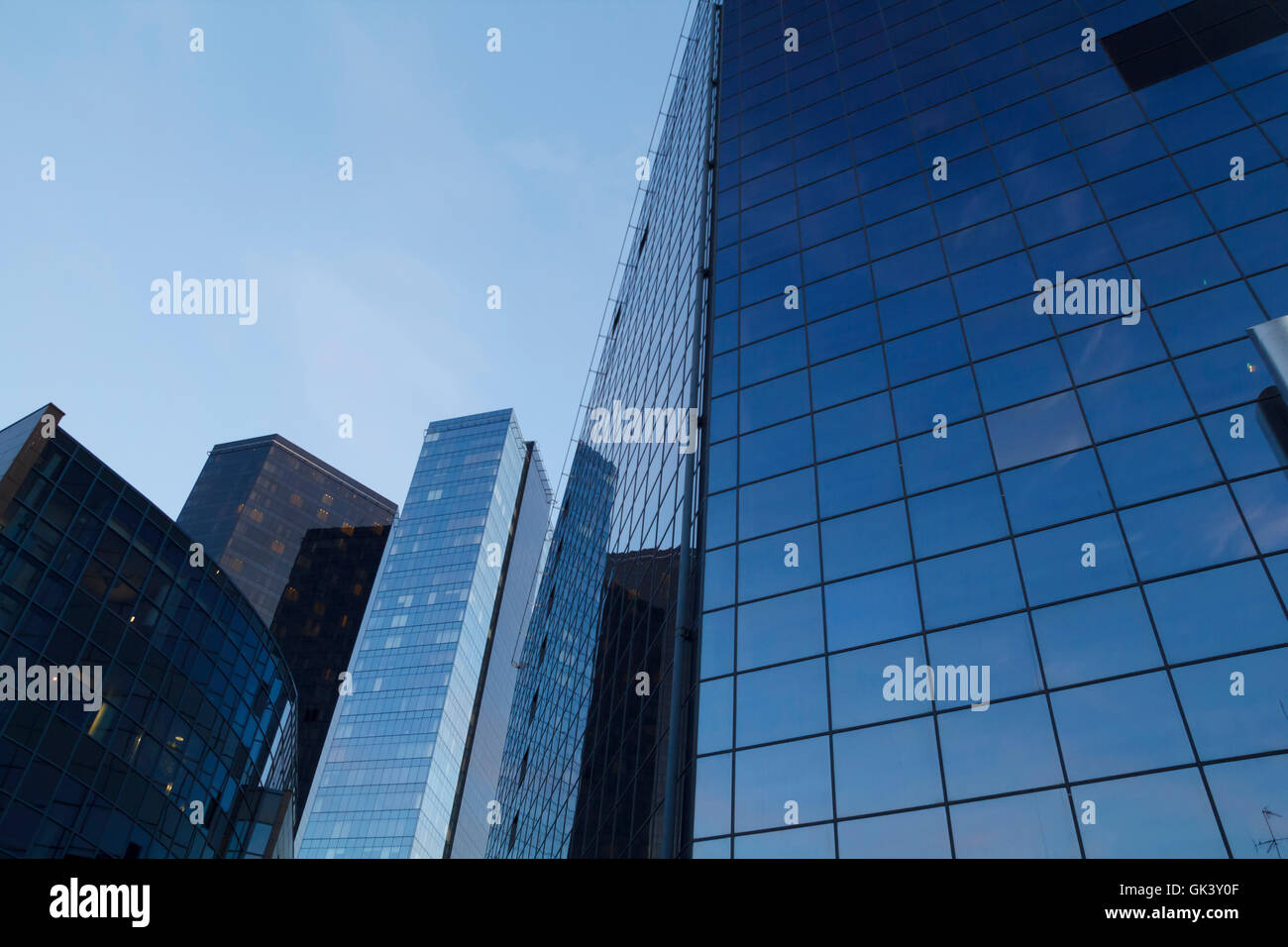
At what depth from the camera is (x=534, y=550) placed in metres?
190

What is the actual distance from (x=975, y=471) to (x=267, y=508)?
166m

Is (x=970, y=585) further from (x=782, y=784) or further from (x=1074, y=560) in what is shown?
(x=782, y=784)

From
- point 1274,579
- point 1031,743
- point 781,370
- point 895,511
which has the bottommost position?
point 1031,743

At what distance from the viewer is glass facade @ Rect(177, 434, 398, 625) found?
161250 millimetres

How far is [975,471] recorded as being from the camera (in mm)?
24969

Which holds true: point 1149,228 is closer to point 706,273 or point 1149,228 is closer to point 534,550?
point 706,273

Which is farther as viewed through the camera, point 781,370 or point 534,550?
point 534,550

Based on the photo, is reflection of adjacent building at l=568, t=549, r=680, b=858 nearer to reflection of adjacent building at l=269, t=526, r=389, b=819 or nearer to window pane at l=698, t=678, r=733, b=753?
window pane at l=698, t=678, r=733, b=753

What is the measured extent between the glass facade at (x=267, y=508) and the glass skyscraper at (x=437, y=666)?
55.0 feet

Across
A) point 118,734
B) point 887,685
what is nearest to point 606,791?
point 887,685

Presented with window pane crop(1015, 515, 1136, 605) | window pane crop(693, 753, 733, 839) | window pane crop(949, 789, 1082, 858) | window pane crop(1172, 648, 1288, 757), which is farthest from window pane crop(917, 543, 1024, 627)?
window pane crop(693, 753, 733, 839)
